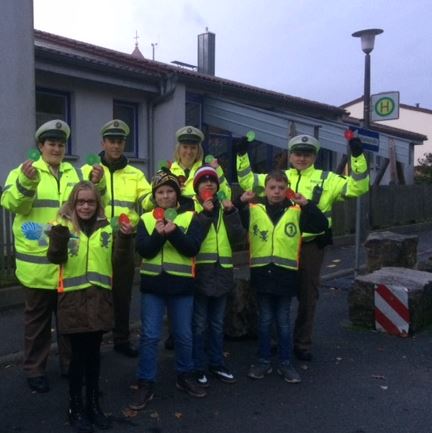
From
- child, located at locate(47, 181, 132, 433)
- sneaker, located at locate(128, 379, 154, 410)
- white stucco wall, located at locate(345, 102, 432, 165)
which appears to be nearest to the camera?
child, located at locate(47, 181, 132, 433)

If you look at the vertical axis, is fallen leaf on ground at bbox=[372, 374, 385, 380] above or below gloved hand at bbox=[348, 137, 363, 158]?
below

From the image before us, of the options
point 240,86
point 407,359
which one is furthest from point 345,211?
point 407,359

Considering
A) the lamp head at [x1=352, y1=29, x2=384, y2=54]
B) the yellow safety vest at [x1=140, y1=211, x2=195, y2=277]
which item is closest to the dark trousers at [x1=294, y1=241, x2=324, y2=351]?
the yellow safety vest at [x1=140, y1=211, x2=195, y2=277]

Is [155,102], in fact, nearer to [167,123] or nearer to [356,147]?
[167,123]

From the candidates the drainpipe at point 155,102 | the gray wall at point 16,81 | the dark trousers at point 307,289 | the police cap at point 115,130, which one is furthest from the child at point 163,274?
the drainpipe at point 155,102

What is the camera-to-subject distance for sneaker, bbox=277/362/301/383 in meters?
4.82

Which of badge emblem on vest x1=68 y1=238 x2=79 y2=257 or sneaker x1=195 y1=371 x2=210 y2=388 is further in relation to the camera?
sneaker x1=195 y1=371 x2=210 y2=388

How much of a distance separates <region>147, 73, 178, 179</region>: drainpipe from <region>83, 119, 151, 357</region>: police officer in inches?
330

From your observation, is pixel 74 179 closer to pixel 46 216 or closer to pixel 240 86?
pixel 46 216

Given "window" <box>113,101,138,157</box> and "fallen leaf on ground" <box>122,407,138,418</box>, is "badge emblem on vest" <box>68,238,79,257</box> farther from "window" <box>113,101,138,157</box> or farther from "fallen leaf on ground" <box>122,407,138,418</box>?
"window" <box>113,101,138,157</box>

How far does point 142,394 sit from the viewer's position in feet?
14.1

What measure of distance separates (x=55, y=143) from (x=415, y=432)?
3383 mm

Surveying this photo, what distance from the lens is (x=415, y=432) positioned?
155 inches

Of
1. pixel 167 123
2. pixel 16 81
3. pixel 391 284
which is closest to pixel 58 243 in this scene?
pixel 391 284
